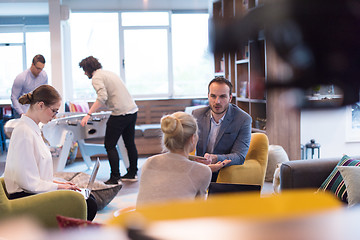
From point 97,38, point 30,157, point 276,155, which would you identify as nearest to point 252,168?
point 30,157

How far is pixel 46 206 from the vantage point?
2471mm

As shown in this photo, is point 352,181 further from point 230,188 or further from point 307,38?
point 307,38

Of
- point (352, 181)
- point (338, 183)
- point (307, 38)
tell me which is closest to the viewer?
point (307, 38)

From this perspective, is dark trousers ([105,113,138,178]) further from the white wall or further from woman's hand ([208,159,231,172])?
woman's hand ([208,159,231,172])

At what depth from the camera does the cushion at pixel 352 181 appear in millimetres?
2816

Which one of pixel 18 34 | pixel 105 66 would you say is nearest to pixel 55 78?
pixel 105 66

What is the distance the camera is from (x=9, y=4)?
984 centimetres

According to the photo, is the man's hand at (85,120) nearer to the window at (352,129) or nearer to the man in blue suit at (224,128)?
the man in blue suit at (224,128)

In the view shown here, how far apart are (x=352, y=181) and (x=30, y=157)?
71.8 inches

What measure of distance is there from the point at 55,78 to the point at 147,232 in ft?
28.8

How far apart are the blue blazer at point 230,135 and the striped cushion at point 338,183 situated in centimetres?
59

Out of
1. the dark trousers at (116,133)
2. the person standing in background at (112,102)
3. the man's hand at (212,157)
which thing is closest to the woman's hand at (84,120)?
the person standing in background at (112,102)

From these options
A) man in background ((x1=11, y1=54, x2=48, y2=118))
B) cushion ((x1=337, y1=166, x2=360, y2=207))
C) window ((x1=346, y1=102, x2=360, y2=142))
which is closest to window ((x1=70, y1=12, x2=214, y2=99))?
man in background ((x1=11, y1=54, x2=48, y2=118))

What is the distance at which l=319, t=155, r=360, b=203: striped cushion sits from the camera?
297 cm
